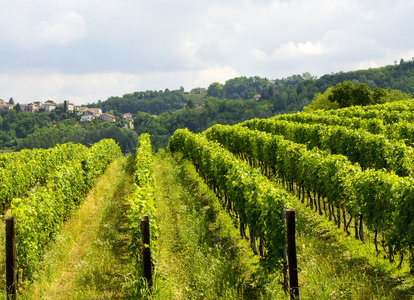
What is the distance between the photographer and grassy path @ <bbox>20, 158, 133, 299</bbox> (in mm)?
6785

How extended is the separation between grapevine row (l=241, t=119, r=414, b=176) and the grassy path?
789 cm

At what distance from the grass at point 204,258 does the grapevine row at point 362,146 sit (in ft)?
16.8

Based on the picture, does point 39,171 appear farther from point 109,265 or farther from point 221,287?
point 221,287

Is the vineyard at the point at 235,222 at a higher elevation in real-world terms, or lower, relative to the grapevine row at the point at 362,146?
lower

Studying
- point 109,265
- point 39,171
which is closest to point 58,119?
point 39,171

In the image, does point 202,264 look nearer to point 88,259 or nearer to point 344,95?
point 88,259

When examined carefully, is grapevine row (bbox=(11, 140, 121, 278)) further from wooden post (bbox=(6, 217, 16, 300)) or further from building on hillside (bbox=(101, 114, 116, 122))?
building on hillside (bbox=(101, 114, 116, 122))

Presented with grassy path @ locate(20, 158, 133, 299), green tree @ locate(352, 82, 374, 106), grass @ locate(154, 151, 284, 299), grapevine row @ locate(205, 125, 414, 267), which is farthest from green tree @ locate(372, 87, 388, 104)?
grassy path @ locate(20, 158, 133, 299)

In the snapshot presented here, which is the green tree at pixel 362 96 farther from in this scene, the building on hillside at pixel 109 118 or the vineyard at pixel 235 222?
the building on hillside at pixel 109 118

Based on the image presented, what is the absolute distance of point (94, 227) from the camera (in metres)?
10.4

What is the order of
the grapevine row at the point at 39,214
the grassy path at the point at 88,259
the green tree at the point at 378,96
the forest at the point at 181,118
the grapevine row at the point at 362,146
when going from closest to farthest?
the grassy path at the point at 88,259 < the grapevine row at the point at 39,214 < the grapevine row at the point at 362,146 < the green tree at the point at 378,96 < the forest at the point at 181,118

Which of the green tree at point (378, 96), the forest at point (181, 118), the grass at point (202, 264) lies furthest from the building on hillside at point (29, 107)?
the grass at point (202, 264)

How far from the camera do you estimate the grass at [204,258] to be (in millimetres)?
6461

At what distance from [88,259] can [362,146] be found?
34.9ft
